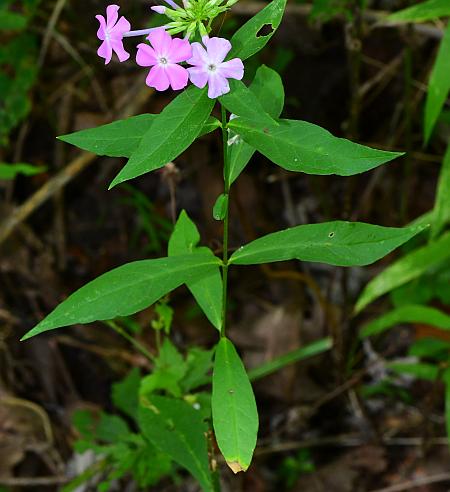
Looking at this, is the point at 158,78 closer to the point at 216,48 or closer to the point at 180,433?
the point at 216,48

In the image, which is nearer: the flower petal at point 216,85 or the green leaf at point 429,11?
the flower petal at point 216,85

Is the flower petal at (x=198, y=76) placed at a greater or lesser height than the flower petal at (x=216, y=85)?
greater

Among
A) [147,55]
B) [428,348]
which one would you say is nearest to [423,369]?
[428,348]

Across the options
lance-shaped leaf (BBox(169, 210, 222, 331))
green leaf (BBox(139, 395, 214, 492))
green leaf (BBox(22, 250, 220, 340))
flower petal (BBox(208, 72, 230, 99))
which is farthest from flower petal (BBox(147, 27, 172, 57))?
green leaf (BBox(139, 395, 214, 492))

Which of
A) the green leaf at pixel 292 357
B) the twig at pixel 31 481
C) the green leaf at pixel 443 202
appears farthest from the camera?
the twig at pixel 31 481

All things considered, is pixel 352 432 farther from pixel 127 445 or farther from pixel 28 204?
pixel 28 204

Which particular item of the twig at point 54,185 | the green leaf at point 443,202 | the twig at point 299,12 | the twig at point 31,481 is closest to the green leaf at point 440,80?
A: the green leaf at point 443,202

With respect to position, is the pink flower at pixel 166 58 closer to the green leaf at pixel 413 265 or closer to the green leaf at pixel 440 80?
the green leaf at pixel 440 80
